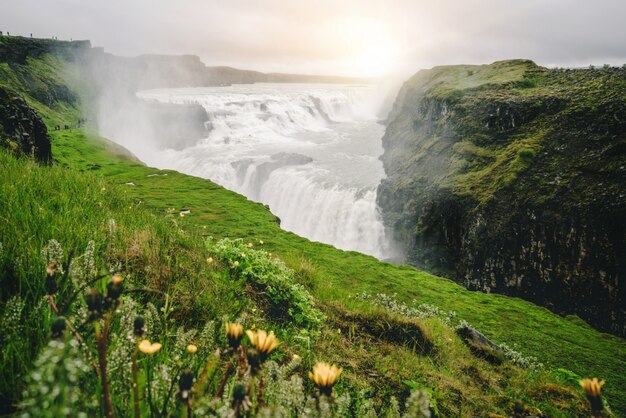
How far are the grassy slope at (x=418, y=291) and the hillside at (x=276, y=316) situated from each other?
66 mm

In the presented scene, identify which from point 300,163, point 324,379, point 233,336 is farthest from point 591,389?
point 300,163

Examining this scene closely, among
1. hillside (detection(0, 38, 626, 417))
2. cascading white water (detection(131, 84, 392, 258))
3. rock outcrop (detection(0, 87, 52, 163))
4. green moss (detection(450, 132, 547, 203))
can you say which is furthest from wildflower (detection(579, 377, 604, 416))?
cascading white water (detection(131, 84, 392, 258))

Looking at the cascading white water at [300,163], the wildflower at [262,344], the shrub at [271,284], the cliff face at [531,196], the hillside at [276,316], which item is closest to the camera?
the wildflower at [262,344]

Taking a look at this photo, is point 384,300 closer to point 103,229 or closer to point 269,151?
point 103,229

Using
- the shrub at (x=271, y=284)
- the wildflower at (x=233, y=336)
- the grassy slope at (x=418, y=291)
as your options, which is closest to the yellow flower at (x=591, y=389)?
the wildflower at (x=233, y=336)

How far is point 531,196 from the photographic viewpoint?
55.1 feet

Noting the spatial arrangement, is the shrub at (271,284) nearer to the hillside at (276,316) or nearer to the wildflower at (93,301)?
the hillside at (276,316)

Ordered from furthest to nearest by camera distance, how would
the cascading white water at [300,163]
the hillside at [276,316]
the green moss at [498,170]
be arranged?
1. the cascading white water at [300,163]
2. the green moss at [498,170]
3. the hillside at [276,316]

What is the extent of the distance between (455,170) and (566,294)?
1041 cm

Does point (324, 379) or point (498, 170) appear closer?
point (324, 379)

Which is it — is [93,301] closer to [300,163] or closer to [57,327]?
[57,327]

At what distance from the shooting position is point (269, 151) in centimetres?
4297

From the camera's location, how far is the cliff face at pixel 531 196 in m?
14.1

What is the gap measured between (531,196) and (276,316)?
16928mm
